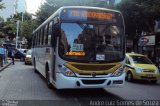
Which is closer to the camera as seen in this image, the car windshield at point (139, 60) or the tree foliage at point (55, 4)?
the car windshield at point (139, 60)

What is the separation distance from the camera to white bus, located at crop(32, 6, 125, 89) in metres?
10.6

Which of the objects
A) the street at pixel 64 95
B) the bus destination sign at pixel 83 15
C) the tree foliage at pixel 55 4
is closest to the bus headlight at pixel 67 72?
the street at pixel 64 95

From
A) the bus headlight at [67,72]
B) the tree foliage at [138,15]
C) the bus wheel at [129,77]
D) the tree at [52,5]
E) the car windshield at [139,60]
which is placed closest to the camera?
the bus headlight at [67,72]

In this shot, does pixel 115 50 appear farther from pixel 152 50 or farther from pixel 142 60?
pixel 152 50

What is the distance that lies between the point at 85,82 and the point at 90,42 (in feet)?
4.48

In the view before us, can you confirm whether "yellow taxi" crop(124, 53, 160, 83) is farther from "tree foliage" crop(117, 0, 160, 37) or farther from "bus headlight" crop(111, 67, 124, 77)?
"tree foliage" crop(117, 0, 160, 37)

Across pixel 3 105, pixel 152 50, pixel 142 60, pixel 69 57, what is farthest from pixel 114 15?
pixel 152 50

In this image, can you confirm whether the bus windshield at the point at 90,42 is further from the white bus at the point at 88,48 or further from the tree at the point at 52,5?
the tree at the point at 52,5

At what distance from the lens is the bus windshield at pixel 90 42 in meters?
10.7

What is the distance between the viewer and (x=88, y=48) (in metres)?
10.8

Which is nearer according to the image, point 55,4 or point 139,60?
point 139,60

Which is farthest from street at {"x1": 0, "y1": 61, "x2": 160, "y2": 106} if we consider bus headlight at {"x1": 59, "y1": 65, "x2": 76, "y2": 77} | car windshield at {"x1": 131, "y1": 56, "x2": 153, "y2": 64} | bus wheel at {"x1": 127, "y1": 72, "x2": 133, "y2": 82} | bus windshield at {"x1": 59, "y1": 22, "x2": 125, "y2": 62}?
car windshield at {"x1": 131, "y1": 56, "x2": 153, "y2": 64}

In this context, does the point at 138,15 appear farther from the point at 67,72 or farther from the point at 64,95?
the point at 67,72

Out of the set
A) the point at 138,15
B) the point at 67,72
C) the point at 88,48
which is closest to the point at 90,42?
the point at 88,48
